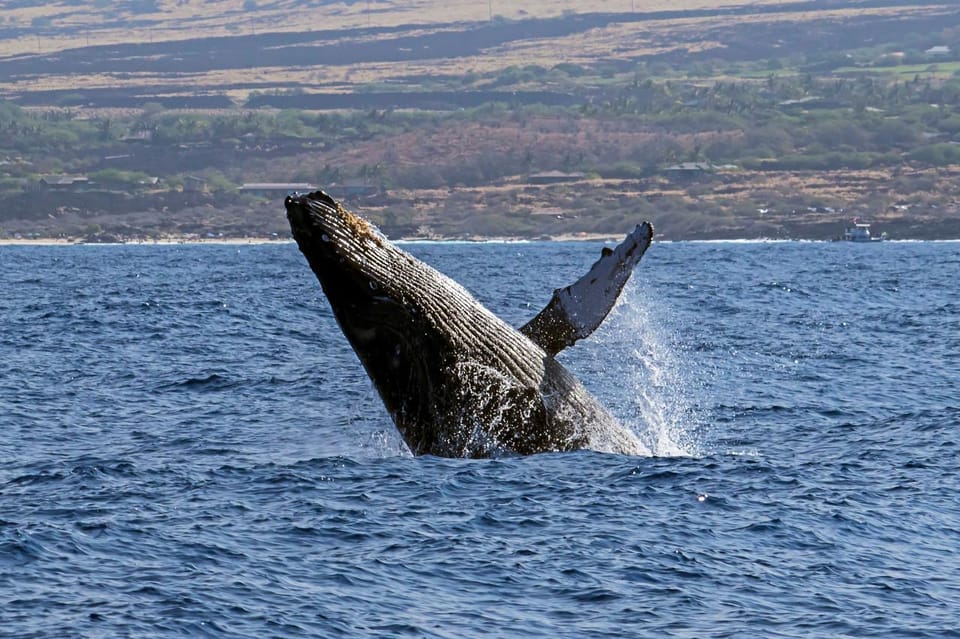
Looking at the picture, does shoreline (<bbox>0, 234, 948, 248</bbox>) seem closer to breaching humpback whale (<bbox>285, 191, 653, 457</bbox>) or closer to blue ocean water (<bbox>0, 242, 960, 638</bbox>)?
blue ocean water (<bbox>0, 242, 960, 638</bbox>)

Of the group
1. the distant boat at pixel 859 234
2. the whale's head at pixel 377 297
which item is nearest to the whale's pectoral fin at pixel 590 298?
the whale's head at pixel 377 297

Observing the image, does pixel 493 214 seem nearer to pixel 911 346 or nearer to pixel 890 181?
pixel 890 181

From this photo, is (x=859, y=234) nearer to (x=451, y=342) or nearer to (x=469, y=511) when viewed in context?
(x=469, y=511)

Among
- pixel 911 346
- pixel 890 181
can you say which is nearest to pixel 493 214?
pixel 890 181

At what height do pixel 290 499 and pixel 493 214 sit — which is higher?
pixel 290 499

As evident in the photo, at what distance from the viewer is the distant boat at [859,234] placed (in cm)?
16112

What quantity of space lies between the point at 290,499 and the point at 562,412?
278 cm

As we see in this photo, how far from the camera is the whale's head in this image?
12.8 m

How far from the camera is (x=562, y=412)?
1423 centimetres

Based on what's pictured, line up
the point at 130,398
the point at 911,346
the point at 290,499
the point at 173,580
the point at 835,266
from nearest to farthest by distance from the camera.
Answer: the point at 173,580
the point at 290,499
the point at 130,398
the point at 911,346
the point at 835,266

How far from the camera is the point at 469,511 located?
1399cm

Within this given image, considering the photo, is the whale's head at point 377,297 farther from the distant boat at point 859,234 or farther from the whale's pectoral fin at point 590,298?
the distant boat at point 859,234

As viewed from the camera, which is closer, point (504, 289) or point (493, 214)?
point (504, 289)

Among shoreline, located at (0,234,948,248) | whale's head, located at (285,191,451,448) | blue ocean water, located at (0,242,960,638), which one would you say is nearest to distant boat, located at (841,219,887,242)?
shoreline, located at (0,234,948,248)
